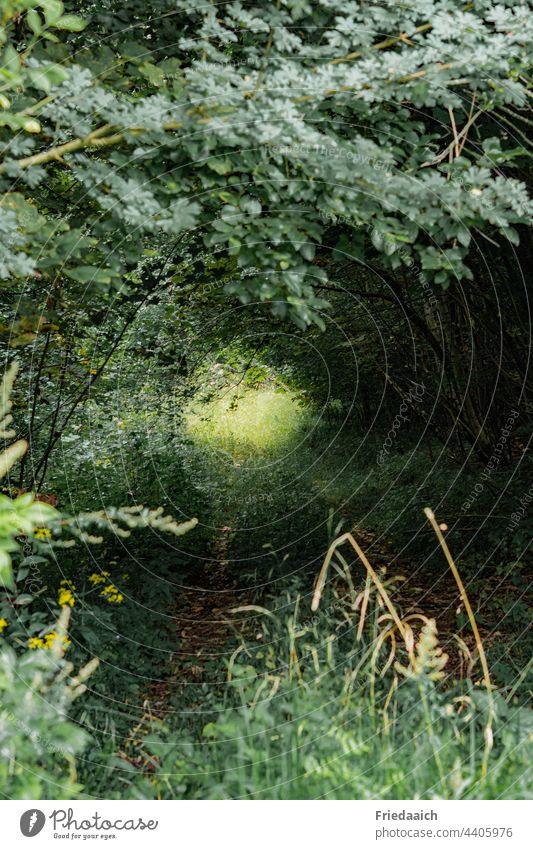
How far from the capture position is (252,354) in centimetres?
779

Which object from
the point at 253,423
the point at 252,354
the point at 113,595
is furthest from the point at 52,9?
the point at 253,423

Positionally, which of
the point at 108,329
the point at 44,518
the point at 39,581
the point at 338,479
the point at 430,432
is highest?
the point at 44,518

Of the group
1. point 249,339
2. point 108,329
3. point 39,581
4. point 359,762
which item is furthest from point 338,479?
point 359,762

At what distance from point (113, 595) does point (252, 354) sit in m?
3.87

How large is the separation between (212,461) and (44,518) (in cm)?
678

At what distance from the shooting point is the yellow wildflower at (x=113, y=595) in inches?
173

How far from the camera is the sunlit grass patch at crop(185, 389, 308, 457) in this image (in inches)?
380

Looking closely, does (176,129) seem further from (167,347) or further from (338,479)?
(338,479)

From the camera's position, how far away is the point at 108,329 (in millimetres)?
5535

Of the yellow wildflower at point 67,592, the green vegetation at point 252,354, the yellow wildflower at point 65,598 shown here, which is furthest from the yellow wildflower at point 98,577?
the yellow wildflower at point 65,598
